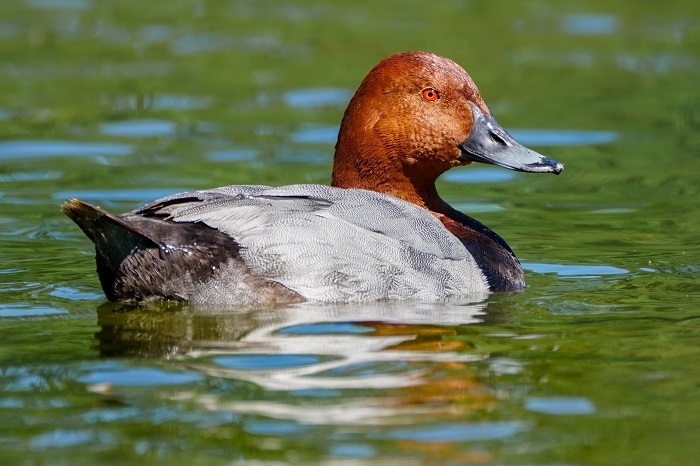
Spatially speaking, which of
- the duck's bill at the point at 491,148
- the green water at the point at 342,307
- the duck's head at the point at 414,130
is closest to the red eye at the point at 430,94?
the duck's head at the point at 414,130

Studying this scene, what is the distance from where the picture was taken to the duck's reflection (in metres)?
4.64

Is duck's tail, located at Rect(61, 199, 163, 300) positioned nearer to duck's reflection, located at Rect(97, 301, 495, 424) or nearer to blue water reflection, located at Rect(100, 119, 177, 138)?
duck's reflection, located at Rect(97, 301, 495, 424)

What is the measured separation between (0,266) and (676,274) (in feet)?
12.3

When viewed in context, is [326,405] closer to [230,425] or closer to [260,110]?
[230,425]

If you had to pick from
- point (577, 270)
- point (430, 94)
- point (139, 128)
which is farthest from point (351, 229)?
point (139, 128)

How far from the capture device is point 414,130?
6.80 meters

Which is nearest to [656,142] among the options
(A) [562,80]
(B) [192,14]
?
(A) [562,80]

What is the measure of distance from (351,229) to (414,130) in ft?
3.42

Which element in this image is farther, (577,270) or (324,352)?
(577,270)

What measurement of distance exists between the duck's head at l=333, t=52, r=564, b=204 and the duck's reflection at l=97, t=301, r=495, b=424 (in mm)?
980

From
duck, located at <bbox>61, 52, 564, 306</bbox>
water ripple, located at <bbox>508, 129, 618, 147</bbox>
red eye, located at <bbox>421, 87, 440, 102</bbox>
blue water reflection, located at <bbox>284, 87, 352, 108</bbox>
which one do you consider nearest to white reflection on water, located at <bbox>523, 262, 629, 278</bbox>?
duck, located at <bbox>61, 52, 564, 306</bbox>

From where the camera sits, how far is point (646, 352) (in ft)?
→ 17.9

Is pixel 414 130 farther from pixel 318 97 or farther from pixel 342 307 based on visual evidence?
pixel 318 97

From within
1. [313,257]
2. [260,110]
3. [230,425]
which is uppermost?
[260,110]
